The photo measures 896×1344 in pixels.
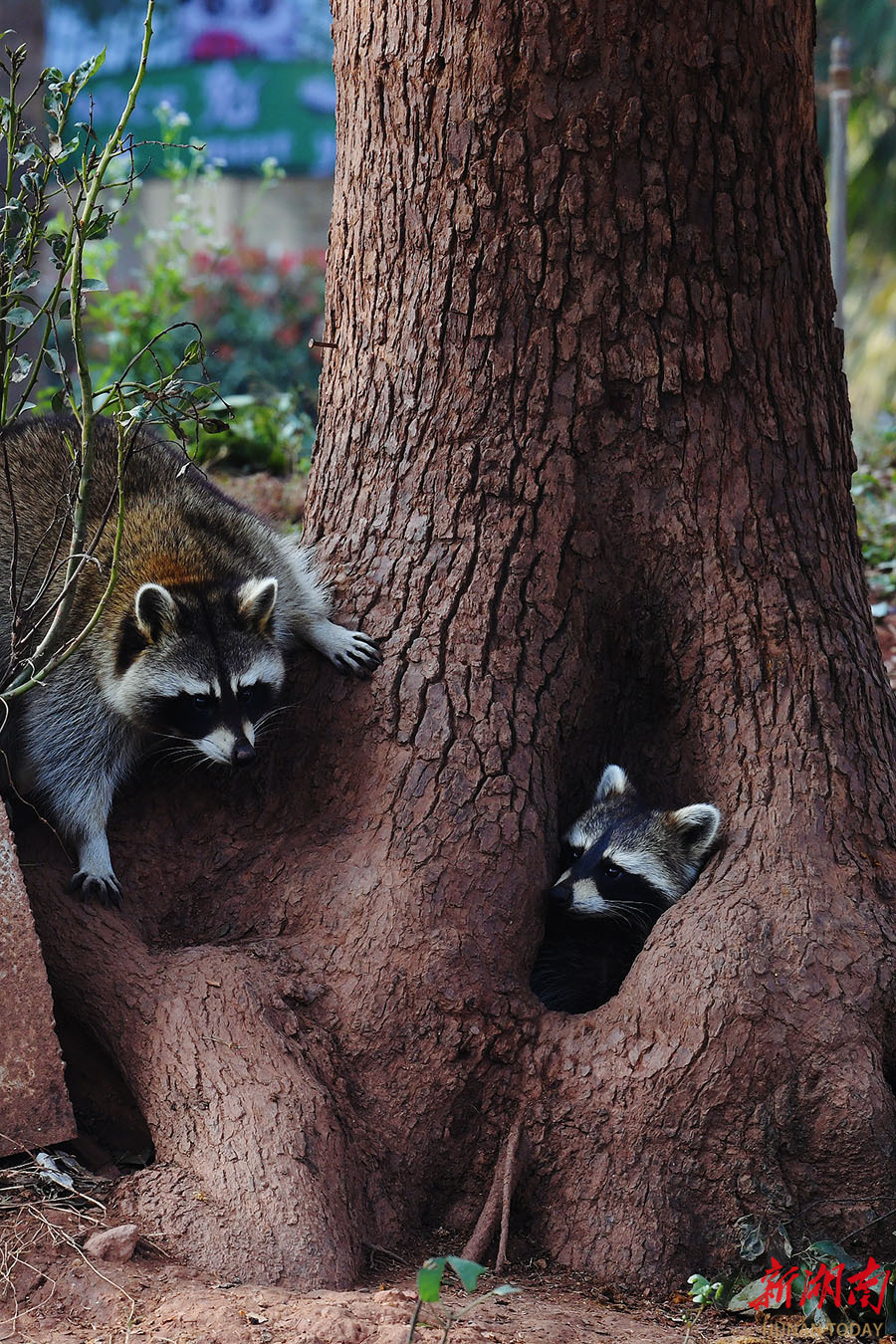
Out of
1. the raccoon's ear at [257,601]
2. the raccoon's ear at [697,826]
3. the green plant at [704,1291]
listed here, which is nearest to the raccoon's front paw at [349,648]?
the raccoon's ear at [257,601]

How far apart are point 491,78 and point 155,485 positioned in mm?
1336

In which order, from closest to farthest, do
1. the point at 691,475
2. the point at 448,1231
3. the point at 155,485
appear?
the point at 448,1231, the point at 691,475, the point at 155,485

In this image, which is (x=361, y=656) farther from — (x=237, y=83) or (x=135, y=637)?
(x=237, y=83)

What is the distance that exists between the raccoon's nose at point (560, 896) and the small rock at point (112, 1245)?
3.73ft

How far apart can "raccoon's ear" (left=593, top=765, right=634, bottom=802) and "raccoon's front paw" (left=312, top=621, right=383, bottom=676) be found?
605 mm

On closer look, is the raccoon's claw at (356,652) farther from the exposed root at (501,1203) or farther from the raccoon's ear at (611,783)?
the exposed root at (501,1203)

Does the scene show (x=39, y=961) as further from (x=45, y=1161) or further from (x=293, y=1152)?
(x=293, y=1152)

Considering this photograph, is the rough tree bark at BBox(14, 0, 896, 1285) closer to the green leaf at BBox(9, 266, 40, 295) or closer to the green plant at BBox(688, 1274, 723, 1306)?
the green plant at BBox(688, 1274, 723, 1306)

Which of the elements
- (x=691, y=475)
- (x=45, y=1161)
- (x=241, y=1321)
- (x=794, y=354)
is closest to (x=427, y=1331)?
(x=241, y=1321)

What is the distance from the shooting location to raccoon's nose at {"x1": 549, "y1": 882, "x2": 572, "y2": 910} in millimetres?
2930

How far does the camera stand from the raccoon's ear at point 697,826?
9.42 feet

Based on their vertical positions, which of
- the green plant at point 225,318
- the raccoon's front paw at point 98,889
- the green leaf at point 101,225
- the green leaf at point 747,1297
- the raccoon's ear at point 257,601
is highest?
the green plant at point 225,318

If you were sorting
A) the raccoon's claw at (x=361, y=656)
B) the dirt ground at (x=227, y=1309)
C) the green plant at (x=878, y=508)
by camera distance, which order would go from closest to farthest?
the dirt ground at (x=227, y=1309) < the raccoon's claw at (x=361, y=656) < the green plant at (x=878, y=508)

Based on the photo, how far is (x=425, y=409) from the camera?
2.94 m
